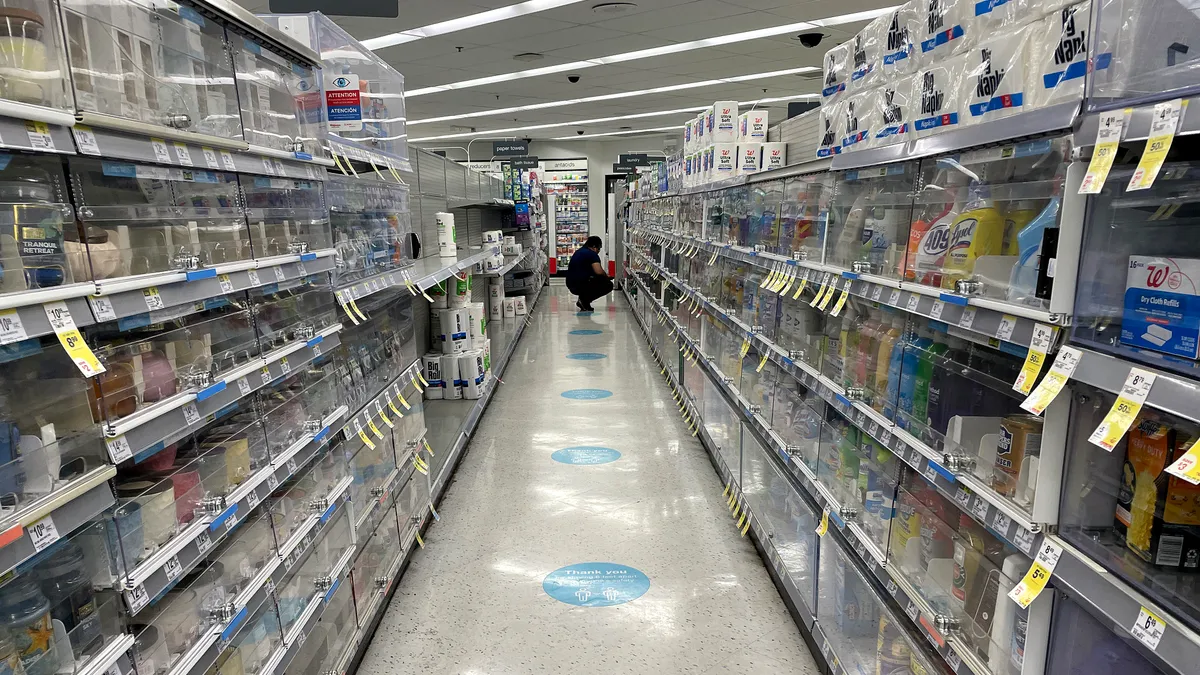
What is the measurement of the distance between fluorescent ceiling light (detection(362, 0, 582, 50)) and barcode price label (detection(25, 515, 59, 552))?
6.96m

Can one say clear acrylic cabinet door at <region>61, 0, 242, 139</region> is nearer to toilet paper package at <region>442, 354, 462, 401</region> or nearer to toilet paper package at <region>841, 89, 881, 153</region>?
toilet paper package at <region>841, 89, 881, 153</region>

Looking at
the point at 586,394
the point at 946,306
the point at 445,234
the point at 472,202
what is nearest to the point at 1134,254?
the point at 946,306

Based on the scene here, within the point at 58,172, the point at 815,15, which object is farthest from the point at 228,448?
the point at 815,15

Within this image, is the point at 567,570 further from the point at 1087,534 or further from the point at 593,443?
the point at 1087,534

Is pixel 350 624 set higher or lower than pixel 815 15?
lower

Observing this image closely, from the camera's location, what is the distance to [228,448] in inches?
74.2

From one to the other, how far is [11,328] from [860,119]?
2394 millimetres

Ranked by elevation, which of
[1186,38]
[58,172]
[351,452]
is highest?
[1186,38]

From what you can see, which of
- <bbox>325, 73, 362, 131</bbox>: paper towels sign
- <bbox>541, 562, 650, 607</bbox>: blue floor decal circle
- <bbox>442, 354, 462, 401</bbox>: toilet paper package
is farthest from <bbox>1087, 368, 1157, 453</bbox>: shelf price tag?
<bbox>442, 354, 462, 401</bbox>: toilet paper package

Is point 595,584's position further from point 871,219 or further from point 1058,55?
point 1058,55

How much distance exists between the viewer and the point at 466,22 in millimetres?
7566

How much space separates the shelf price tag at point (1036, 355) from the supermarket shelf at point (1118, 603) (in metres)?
0.32

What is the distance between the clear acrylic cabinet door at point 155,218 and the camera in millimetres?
1422

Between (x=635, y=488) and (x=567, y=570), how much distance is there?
42.8 inches
